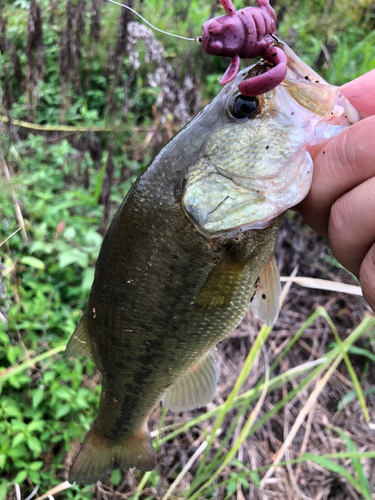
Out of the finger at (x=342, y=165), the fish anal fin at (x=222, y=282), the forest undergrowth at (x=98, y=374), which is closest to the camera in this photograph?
the finger at (x=342, y=165)

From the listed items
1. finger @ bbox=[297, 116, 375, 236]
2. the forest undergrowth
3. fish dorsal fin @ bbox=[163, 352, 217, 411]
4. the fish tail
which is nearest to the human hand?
finger @ bbox=[297, 116, 375, 236]

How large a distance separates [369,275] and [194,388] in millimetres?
946

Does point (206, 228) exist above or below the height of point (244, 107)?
below

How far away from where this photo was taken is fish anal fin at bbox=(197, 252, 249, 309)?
44.3 inches

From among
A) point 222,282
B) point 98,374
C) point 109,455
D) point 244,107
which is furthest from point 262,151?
point 98,374

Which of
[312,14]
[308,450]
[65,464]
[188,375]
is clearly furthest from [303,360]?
[312,14]

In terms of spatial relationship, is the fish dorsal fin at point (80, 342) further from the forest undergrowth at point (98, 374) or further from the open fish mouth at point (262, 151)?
the open fish mouth at point (262, 151)

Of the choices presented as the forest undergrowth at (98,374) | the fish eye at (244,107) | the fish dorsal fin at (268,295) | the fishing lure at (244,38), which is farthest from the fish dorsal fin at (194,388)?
the fishing lure at (244,38)

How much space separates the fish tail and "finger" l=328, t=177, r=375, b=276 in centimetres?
119

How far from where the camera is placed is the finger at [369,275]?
3.05 feet

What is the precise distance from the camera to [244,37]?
2.50 feet

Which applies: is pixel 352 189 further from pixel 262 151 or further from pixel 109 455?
pixel 109 455

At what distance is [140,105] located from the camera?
11.7ft

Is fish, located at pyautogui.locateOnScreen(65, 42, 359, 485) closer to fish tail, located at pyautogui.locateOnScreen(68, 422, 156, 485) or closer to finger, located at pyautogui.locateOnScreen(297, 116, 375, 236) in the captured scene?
finger, located at pyautogui.locateOnScreen(297, 116, 375, 236)
